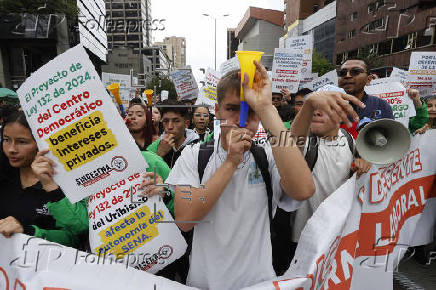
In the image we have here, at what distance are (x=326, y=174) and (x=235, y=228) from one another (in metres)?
0.83

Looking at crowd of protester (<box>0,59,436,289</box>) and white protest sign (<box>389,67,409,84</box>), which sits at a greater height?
white protest sign (<box>389,67,409,84</box>)

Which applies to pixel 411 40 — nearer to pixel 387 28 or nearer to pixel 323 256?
pixel 387 28

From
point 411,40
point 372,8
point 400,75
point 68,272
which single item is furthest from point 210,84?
point 372,8

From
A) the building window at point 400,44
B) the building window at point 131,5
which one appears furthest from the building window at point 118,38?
the building window at point 400,44

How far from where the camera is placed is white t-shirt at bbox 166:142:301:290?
4.48 ft

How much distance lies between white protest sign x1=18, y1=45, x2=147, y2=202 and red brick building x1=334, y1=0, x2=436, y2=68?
2086 centimetres

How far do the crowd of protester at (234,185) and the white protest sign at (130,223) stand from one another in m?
0.08

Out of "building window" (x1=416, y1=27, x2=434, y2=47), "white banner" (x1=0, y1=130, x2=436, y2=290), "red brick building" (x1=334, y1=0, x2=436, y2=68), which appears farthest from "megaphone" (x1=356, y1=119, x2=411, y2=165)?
"building window" (x1=416, y1=27, x2=434, y2=47)

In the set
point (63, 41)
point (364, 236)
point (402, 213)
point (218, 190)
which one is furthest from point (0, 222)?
point (63, 41)

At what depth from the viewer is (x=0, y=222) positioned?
150 centimetres

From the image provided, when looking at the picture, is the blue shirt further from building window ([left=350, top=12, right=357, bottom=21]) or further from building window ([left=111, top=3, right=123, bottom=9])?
building window ([left=111, top=3, right=123, bottom=9])

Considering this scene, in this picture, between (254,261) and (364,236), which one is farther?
(364,236)

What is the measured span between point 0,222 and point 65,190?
14.3 inches

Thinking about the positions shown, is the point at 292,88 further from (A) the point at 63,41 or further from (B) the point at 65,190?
(A) the point at 63,41
